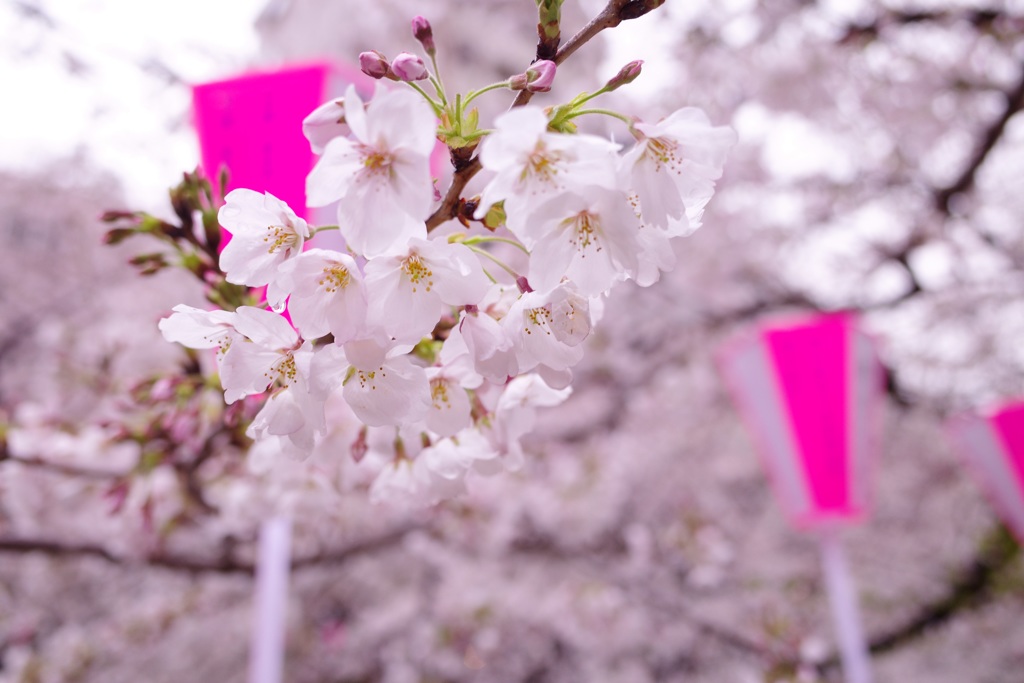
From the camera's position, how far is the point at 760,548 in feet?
14.6

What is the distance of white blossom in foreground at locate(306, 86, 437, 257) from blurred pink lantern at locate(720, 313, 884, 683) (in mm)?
1749

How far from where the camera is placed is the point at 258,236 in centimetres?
55

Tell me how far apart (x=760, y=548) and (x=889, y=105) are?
3.04m

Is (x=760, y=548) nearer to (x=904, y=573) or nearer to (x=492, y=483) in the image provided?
(x=904, y=573)

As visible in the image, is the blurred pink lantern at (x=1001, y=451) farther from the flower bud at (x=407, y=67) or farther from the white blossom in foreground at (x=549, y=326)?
the flower bud at (x=407, y=67)

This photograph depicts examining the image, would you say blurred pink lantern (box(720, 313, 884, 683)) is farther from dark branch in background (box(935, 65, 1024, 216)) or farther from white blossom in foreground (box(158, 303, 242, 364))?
dark branch in background (box(935, 65, 1024, 216))

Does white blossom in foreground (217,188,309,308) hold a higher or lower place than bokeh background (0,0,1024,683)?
higher

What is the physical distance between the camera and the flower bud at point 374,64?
52 centimetres

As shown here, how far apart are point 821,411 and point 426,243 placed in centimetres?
182

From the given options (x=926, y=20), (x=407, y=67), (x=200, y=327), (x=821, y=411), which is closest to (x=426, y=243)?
(x=407, y=67)

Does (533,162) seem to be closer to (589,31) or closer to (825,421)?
(589,31)

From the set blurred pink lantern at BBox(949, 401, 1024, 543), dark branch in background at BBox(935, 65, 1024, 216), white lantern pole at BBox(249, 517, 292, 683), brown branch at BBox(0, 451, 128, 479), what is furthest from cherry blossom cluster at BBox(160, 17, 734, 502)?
dark branch in background at BBox(935, 65, 1024, 216)

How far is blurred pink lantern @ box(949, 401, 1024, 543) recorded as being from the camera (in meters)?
2.11

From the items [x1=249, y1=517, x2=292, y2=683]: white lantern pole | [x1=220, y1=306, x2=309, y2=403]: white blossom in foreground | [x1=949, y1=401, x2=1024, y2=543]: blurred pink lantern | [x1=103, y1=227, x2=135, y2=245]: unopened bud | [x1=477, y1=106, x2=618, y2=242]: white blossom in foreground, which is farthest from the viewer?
[x1=949, y1=401, x2=1024, y2=543]: blurred pink lantern
